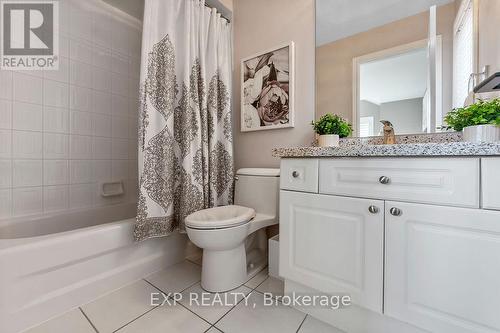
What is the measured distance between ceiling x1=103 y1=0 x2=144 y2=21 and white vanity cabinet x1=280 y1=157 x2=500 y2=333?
202cm

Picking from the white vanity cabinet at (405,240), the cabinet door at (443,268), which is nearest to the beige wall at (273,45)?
the white vanity cabinet at (405,240)

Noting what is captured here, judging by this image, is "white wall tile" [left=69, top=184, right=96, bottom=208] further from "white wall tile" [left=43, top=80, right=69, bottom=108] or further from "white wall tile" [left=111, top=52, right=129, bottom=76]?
"white wall tile" [left=111, top=52, right=129, bottom=76]

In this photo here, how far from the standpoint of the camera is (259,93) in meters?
1.83

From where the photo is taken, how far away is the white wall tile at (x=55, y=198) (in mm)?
1564

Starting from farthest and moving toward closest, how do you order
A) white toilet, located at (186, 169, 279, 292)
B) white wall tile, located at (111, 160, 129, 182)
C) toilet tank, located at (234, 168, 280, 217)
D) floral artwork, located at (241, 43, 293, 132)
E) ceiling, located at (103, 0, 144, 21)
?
white wall tile, located at (111, 160, 129, 182)
ceiling, located at (103, 0, 144, 21)
floral artwork, located at (241, 43, 293, 132)
toilet tank, located at (234, 168, 280, 217)
white toilet, located at (186, 169, 279, 292)

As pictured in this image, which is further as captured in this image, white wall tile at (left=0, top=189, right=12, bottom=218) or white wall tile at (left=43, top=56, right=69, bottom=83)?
white wall tile at (left=43, top=56, right=69, bottom=83)

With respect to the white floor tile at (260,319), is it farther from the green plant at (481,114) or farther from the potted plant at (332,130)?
the green plant at (481,114)

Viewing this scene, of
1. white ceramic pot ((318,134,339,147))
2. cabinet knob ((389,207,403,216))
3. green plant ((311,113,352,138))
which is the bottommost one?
cabinet knob ((389,207,403,216))

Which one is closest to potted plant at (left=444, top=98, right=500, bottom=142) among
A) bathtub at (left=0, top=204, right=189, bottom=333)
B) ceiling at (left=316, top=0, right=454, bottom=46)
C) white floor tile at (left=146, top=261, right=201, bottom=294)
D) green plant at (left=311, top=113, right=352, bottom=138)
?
green plant at (left=311, top=113, right=352, bottom=138)

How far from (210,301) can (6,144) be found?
167cm

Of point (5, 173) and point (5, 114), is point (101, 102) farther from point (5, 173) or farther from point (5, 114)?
point (5, 173)

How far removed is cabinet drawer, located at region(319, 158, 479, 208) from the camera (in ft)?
2.30

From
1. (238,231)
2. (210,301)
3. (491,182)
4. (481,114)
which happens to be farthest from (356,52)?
(210,301)

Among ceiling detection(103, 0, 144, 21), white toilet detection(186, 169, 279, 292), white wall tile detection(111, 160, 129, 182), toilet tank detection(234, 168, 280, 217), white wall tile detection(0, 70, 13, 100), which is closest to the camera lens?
white toilet detection(186, 169, 279, 292)
